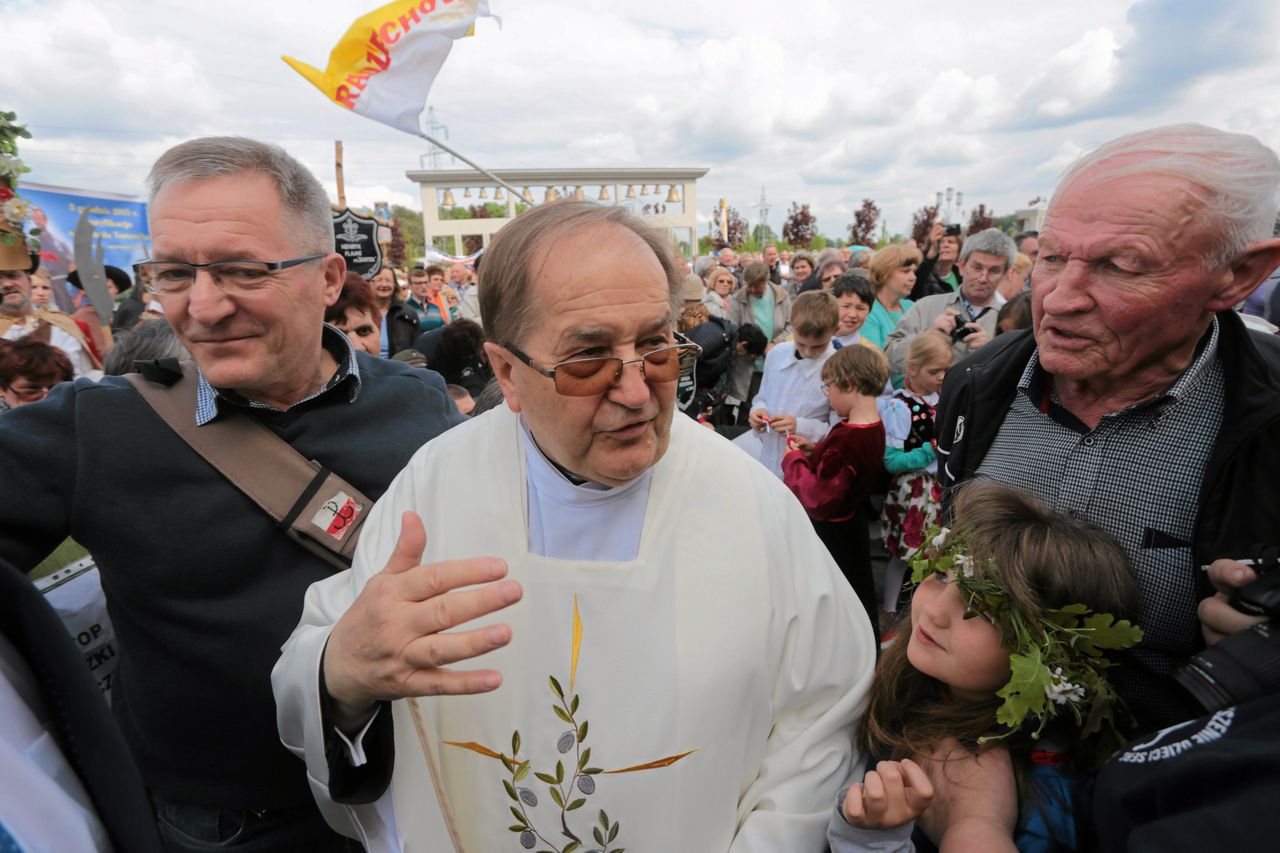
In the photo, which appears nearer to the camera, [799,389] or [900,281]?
[799,389]

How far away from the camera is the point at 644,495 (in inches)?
62.1

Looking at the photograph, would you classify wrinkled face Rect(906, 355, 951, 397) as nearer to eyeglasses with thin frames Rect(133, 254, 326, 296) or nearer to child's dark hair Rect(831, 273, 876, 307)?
child's dark hair Rect(831, 273, 876, 307)

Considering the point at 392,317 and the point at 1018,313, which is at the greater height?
the point at 1018,313

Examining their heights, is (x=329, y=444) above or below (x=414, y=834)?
above

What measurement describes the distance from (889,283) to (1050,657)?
5143 mm

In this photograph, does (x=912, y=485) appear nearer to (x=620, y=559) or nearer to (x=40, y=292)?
(x=620, y=559)

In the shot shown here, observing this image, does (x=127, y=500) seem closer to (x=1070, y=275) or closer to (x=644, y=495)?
(x=644, y=495)

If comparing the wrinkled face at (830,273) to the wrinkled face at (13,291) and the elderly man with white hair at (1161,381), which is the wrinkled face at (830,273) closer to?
the elderly man with white hair at (1161,381)

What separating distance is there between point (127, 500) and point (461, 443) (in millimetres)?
816

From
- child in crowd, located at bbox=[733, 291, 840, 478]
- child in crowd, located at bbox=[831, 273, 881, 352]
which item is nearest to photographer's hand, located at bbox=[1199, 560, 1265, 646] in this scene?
child in crowd, located at bbox=[733, 291, 840, 478]

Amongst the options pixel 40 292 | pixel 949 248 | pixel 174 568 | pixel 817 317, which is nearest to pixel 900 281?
pixel 949 248

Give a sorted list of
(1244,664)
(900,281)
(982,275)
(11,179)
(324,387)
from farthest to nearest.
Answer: (900,281)
(982,275)
(11,179)
(324,387)
(1244,664)

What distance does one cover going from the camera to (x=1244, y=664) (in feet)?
3.41

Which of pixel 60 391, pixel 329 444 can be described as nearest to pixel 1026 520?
pixel 329 444
